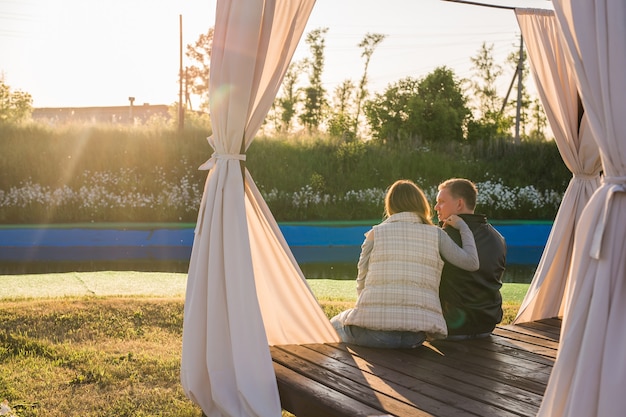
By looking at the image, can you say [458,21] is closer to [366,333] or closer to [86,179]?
[86,179]

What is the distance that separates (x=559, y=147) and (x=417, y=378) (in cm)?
209

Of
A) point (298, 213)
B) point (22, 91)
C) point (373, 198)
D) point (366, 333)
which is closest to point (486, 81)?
point (373, 198)

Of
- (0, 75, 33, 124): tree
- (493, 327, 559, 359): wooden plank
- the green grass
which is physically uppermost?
(0, 75, 33, 124): tree

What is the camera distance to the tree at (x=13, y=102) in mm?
22297

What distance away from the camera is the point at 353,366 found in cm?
319

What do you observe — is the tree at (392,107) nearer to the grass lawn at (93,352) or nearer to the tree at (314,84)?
the tree at (314,84)

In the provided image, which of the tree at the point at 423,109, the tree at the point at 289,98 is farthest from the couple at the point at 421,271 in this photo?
the tree at the point at 289,98

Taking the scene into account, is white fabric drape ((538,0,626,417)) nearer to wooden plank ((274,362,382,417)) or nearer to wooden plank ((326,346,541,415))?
wooden plank ((326,346,541,415))

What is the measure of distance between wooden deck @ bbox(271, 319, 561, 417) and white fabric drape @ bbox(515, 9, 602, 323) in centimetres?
71

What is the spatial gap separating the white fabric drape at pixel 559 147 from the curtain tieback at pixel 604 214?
220 centimetres

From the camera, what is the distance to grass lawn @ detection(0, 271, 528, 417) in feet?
11.5

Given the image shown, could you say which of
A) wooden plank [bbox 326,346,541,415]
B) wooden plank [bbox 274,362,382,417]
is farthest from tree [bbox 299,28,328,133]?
wooden plank [bbox 274,362,382,417]

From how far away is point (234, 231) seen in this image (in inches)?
120

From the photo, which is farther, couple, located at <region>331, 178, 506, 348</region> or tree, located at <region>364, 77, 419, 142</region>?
tree, located at <region>364, 77, 419, 142</region>
